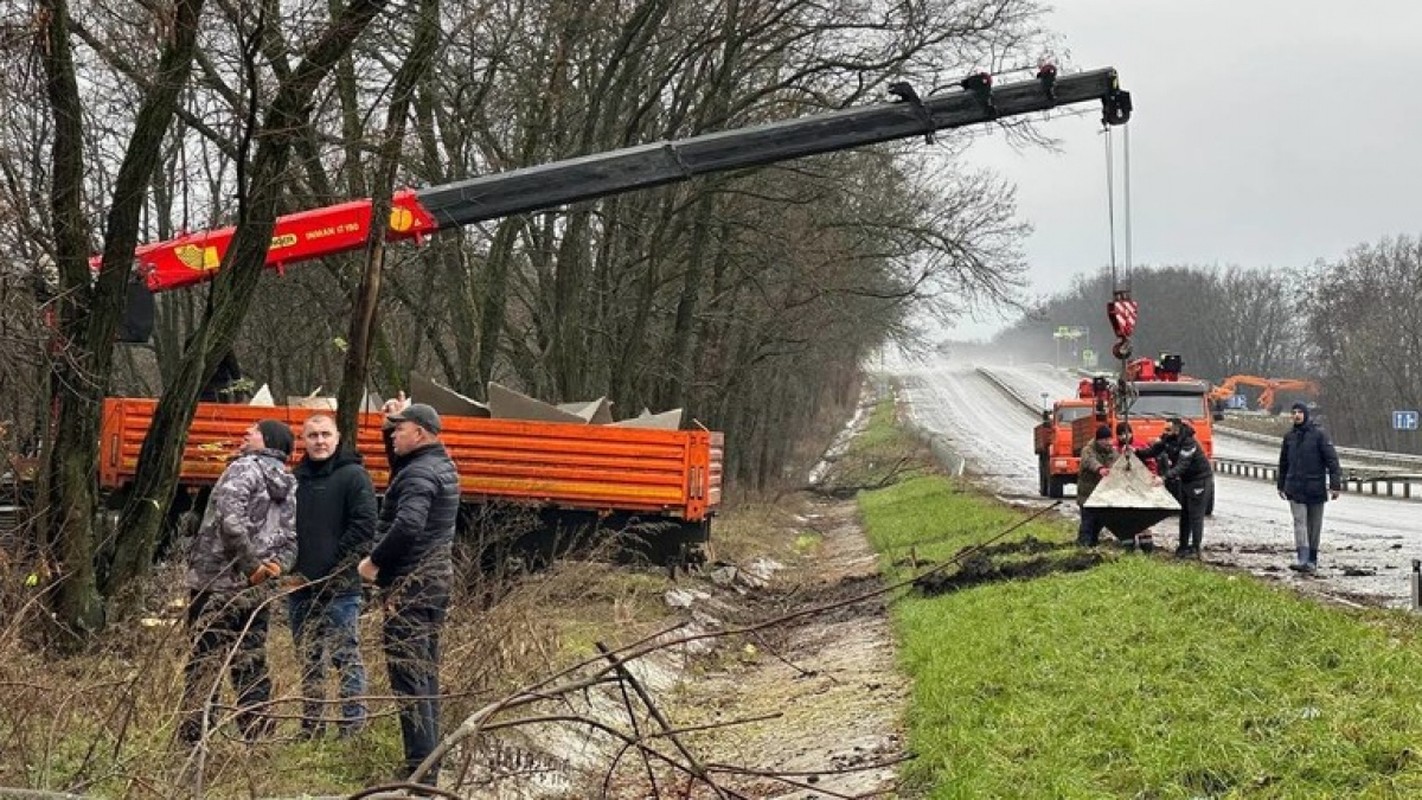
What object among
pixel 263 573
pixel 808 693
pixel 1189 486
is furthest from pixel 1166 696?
pixel 1189 486

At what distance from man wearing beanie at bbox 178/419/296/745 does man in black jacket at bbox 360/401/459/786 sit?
2.05 feet

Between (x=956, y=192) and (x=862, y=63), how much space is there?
4974mm

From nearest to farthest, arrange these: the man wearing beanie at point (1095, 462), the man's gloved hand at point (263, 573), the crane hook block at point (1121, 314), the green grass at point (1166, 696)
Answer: the green grass at point (1166, 696) → the man's gloved hand at point (263, 573) → the crane hook block at point (1121, 314) → the man wearing beanie at point (1095, 462)

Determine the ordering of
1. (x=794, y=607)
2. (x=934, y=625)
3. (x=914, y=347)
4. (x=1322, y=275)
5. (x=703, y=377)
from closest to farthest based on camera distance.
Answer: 1. (x=934, y=625)
2. (x=794, y=607)
3. (x=703, y=377)
4. (x=914, y=347)
5. (x=1322, y=275)

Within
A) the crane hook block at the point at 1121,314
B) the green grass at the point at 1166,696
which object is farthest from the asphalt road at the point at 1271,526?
the crane hook block at the point at 1121,314

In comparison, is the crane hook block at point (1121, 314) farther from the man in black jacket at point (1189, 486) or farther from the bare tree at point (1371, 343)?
the bare tree at point (1371, 343)

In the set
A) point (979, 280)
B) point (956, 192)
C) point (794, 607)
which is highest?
point (956, 192)

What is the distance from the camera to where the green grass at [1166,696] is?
662 centimetres

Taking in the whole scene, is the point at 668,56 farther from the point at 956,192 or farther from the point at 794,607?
the point at 794,607

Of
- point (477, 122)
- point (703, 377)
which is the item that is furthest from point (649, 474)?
point (703, 377)

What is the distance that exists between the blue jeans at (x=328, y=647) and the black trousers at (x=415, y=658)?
0.86 feet

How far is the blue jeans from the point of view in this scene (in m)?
7.98

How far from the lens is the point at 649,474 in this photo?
15828 mm

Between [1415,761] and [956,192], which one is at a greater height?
[956,192]
